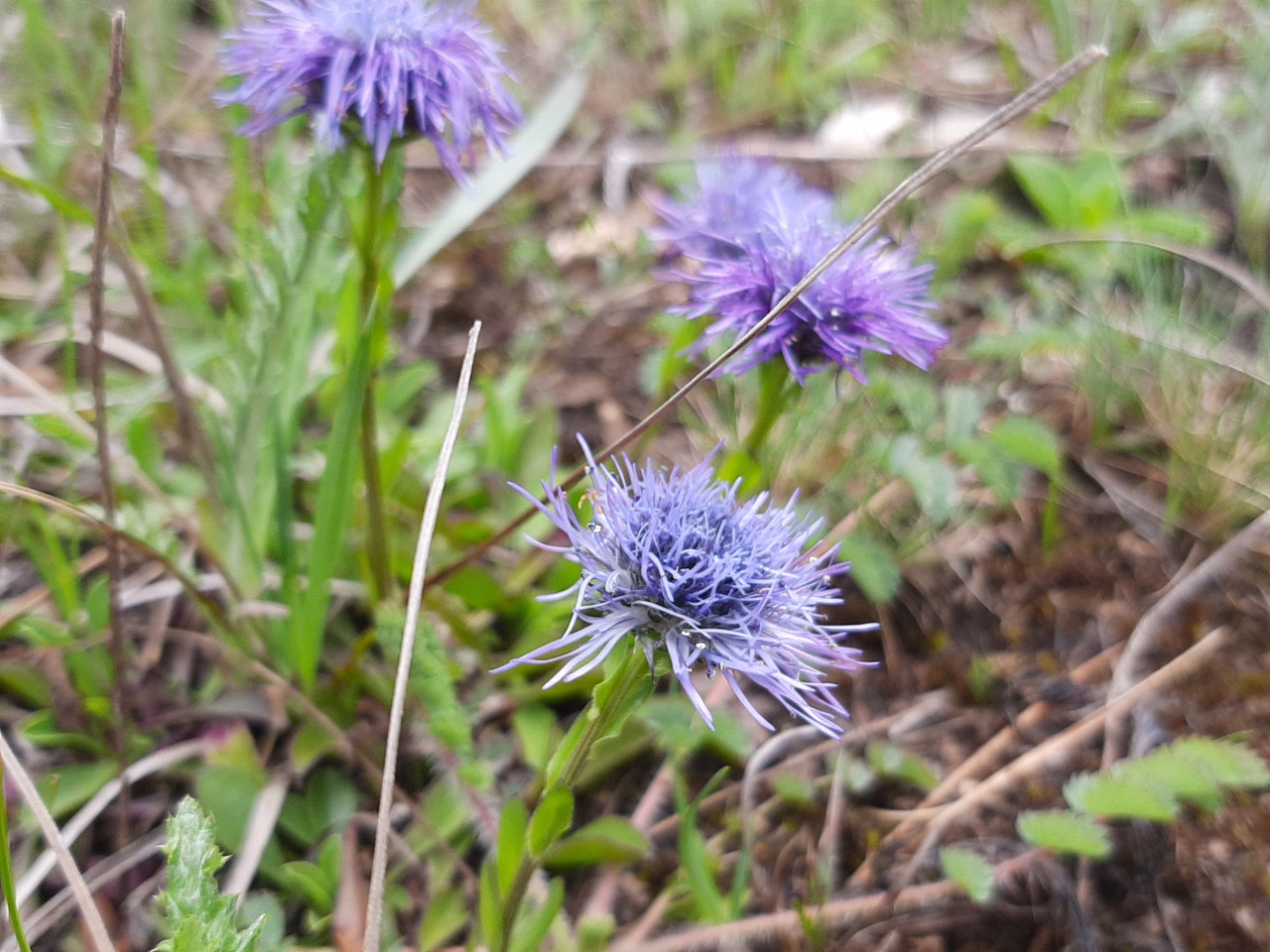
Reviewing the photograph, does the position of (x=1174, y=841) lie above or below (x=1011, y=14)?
below

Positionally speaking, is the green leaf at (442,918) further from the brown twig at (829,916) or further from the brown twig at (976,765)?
the brown twig at (976,765)

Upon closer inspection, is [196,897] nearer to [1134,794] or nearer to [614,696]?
[614,696]

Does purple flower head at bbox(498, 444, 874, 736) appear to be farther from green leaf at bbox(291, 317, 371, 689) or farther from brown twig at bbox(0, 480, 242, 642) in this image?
brown twig at bbox(0, 480, 242, 642)

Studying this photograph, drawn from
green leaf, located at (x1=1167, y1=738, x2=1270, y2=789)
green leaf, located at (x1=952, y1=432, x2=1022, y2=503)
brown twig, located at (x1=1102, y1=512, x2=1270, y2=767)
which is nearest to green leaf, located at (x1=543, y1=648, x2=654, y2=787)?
green leaf, located at (x1=1167, y1=738, x2=1270, y2=789)


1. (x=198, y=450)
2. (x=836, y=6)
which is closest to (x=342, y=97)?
(x=198, y=450)

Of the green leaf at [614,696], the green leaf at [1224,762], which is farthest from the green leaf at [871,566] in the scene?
the green leaf at [614,696]

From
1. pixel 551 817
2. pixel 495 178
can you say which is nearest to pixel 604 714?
pixel 551 817

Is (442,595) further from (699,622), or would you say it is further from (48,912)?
(699,622)
